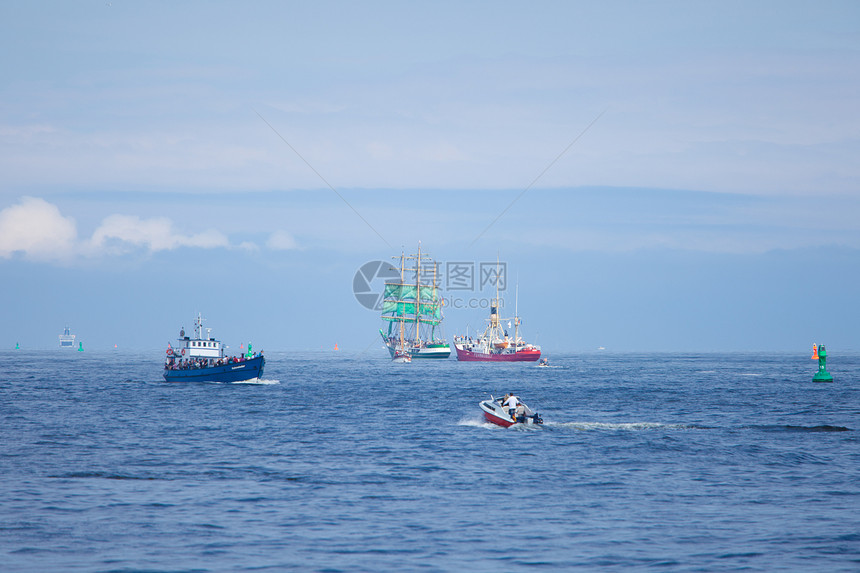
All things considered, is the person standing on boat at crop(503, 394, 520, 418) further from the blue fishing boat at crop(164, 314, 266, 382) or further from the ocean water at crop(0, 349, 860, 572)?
the blue fishing boat at crop(164, 314, 266, 382)

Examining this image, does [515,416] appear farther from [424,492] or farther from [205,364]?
[205,364]

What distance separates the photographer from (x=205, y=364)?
8806 cm

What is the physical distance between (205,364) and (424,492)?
63227 mm

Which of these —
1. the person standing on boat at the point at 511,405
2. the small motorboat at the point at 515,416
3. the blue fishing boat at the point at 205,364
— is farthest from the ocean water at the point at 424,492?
the blue fishing boat at the point at 205,364

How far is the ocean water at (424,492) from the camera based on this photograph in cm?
2125

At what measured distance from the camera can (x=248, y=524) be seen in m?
24.3

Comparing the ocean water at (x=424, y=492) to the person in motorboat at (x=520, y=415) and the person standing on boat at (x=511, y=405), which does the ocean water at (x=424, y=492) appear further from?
the person standing on boat at (x=511, y=405)

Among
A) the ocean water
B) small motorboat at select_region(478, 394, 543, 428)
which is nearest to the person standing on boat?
small motorboat at select_region(478, 394, 543, 428)

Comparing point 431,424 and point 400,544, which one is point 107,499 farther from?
point 431,424

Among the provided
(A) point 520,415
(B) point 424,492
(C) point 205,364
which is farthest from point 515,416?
(C) point 205,364

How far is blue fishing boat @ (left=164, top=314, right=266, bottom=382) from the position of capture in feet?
289

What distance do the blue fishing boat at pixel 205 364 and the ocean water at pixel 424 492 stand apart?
1187 inches

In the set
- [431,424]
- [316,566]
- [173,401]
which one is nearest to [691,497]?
[316,566]

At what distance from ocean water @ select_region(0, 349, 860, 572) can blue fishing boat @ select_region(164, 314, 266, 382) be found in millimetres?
30150
